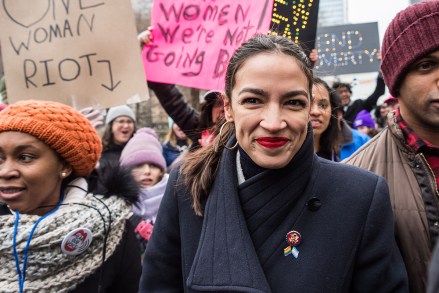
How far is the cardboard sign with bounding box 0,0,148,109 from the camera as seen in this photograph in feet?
10.1

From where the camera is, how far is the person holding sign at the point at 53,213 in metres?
1.97

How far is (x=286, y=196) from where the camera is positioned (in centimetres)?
157

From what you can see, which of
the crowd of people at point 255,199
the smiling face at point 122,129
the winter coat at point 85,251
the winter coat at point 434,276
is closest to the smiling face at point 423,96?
the crowd of people at point 255,199

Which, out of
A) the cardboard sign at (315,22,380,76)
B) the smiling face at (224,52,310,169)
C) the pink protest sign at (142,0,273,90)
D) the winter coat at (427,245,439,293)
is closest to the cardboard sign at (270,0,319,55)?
the pink protest sign at (142,0,273,90)

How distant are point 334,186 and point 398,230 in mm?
317

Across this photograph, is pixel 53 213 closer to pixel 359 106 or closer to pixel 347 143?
pixel 347 143

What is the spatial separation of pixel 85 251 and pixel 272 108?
1138 mm

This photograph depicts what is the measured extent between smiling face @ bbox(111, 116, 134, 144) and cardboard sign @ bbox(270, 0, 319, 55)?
2.52m

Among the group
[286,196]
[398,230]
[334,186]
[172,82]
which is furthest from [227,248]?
[172,82]

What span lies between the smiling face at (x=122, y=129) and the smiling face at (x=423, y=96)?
351cm

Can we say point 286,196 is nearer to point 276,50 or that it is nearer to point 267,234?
point 267,234

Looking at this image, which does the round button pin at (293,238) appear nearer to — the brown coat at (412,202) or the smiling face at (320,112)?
the brown coat at (412,202)

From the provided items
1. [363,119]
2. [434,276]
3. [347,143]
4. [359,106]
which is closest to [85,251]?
[434,276]

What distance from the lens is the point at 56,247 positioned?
6.59ft
